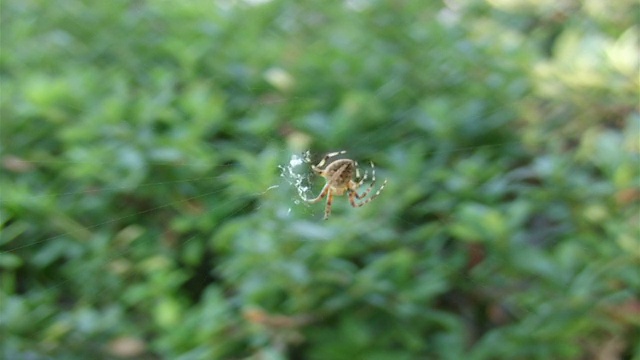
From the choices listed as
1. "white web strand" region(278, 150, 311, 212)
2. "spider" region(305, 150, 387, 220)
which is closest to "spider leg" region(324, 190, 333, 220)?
"spider" region(305, 150, 387, 220)

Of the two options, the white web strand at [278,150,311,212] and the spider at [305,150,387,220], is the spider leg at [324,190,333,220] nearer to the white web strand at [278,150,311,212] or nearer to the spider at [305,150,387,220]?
the spider at [305,150,387,220]

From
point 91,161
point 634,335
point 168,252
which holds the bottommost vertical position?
point 634,335

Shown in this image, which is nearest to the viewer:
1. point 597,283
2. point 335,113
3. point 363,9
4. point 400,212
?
point 597,283

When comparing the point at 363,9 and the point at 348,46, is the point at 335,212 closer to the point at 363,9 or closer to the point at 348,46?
the point at 348,46

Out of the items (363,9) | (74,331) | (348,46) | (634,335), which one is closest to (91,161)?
(74,331)

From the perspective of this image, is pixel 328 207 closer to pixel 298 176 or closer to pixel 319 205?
pixel 319 205

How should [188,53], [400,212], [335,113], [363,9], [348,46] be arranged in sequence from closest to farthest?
[400,212] → [335,113] → [188,53] → [348,46] → [363,9]
